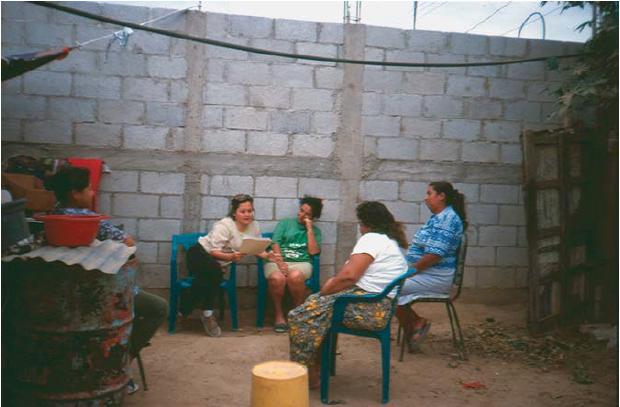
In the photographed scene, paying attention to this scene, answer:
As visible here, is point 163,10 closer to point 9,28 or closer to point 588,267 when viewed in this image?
point 9,28

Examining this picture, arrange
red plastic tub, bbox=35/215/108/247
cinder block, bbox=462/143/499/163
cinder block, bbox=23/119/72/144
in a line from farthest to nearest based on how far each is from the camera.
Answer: cinder block, bbox=462/143/499/163, cinder block, bbox=23/119/72/144, red plastic tub, bbox=35/215/108/247

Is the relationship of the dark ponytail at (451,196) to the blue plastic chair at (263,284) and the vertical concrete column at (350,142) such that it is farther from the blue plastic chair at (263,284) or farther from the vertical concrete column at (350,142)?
the blue plastic chair at (263,284)

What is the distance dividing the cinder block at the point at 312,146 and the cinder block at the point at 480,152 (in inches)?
57.2

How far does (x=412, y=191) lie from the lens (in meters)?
6.44

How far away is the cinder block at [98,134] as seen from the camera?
5734 mm

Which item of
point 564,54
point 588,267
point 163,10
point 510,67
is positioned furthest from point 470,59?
point 163,10

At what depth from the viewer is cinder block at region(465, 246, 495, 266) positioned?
658 cm

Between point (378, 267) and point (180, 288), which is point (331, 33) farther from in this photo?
point (378, 267)

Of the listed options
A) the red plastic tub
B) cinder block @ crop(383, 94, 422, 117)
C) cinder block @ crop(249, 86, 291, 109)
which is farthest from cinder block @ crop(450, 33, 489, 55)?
the red plastic tub

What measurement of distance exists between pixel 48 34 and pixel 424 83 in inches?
145

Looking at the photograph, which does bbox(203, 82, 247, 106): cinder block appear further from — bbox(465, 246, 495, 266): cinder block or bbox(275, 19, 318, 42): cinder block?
bbox(465, 246, 495, 266): cinder block

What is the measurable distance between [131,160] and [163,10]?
4.74ft

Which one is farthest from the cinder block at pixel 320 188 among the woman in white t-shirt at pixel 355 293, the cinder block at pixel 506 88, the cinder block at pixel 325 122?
the woman in white t-shirt at pixel 355 293

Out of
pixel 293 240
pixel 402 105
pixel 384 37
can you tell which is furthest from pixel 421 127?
pixel 293 240
